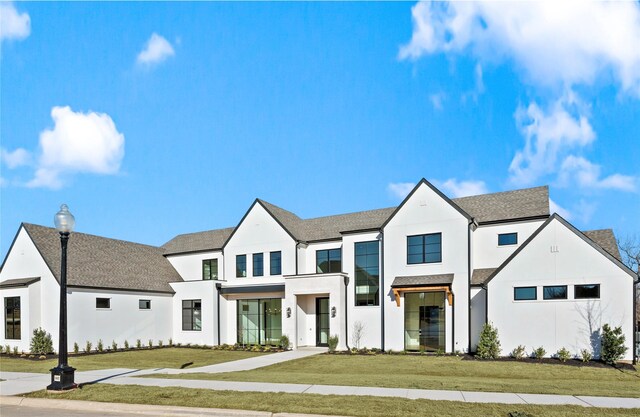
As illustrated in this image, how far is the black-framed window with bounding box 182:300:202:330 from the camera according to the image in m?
31.4

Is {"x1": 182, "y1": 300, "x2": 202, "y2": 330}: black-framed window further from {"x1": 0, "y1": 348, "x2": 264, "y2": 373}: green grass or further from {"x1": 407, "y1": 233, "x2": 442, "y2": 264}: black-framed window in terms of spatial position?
{"x1": 407, "y1": 233, "x2": 442, "y2": 264}: black-framed window

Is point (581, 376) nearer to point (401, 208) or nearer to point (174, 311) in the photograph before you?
point (401, 208)

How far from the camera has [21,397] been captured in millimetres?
12227

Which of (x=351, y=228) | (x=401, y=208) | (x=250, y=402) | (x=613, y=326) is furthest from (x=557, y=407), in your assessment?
(x=351, y=228)

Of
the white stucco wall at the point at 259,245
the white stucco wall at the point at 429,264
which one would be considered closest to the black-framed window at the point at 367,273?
the white stucco wall at the point at 429,264

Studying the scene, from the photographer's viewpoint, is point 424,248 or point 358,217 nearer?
point 424,248

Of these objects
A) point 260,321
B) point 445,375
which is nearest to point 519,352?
point 445,375

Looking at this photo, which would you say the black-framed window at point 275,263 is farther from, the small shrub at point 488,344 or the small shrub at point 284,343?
the small shrub at point 488,344

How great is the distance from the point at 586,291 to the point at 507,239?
4.59 metres

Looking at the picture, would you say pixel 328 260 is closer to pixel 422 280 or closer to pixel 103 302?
pixel 422 280

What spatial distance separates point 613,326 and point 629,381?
515cm

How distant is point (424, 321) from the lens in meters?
24.6

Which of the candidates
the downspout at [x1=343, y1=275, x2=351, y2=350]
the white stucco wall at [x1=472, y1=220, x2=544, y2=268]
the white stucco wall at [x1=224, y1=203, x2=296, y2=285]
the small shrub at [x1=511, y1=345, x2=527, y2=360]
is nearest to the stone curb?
the small shrub at [x1=511, y1=345, x2=527, y2=360]

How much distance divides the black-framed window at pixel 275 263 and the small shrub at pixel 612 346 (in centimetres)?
1772
